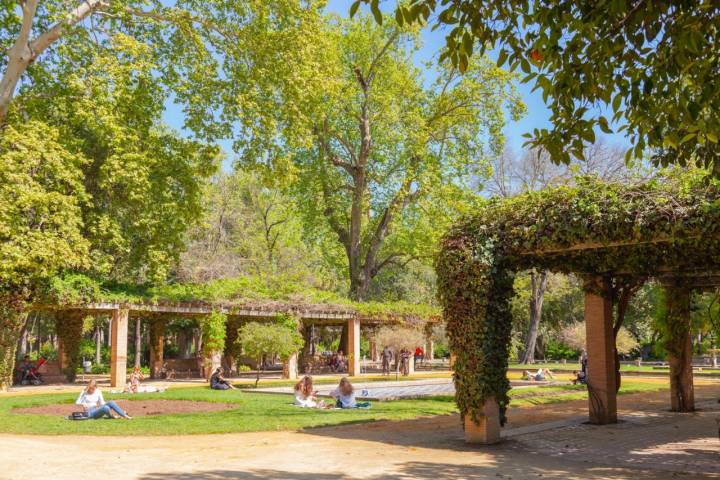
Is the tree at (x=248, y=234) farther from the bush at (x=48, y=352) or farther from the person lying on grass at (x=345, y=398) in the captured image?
the person lying on grass at (x=345, y=398)

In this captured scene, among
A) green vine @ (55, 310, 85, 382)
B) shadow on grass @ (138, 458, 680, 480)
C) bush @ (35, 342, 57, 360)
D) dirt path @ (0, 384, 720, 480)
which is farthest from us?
bush @ (35, 342, 57, 360)

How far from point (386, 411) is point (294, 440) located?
5.15 meters

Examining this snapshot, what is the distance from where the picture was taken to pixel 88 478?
8023mm

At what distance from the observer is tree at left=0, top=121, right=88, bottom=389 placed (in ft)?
73.0

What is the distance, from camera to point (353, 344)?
3397cm

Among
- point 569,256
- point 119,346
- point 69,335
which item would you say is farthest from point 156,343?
point 569,256

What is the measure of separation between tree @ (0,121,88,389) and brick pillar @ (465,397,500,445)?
16.7 m

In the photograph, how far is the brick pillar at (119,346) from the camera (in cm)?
2536

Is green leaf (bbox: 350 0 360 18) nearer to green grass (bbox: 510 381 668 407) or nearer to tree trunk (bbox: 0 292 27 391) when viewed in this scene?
green grass (bbox: 510 381 668 407)

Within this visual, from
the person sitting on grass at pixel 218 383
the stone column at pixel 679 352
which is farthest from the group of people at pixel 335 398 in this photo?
the stone column at pixel 679 352

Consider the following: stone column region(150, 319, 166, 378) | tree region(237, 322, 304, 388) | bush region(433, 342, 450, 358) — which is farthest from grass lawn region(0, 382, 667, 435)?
bush region(433, 342, 450, 358)

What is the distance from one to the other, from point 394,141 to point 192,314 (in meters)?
14.0

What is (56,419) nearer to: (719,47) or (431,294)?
(719,47)

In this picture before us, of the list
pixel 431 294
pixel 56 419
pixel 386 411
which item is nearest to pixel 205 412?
pixel 56 419
